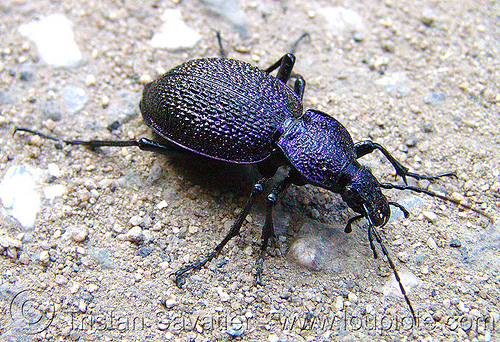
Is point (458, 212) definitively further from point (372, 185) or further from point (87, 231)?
point (87, 231)

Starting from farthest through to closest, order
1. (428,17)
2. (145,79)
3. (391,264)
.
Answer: (428,17) < (145,79) < (391,264)

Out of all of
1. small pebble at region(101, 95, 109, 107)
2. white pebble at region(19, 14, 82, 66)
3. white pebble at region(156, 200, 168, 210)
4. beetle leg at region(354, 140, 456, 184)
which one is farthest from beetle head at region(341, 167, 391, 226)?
white pebble at region(19, 14, 82, 66)

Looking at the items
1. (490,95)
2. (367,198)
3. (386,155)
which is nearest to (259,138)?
(367,198)

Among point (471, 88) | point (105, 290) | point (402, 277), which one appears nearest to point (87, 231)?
point (105, 290)

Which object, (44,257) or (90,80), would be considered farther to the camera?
(90,80)

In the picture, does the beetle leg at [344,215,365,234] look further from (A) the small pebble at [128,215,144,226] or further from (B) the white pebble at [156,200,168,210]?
(A) the small pebble at [128,215,144,226]

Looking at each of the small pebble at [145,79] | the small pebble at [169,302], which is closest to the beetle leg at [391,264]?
the small pebble at [169,302]

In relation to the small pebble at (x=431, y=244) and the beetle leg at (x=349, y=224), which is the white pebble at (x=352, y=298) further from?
the small pebble at (x=431, y=244)

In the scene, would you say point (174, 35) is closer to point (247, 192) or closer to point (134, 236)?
point (247, 192)
